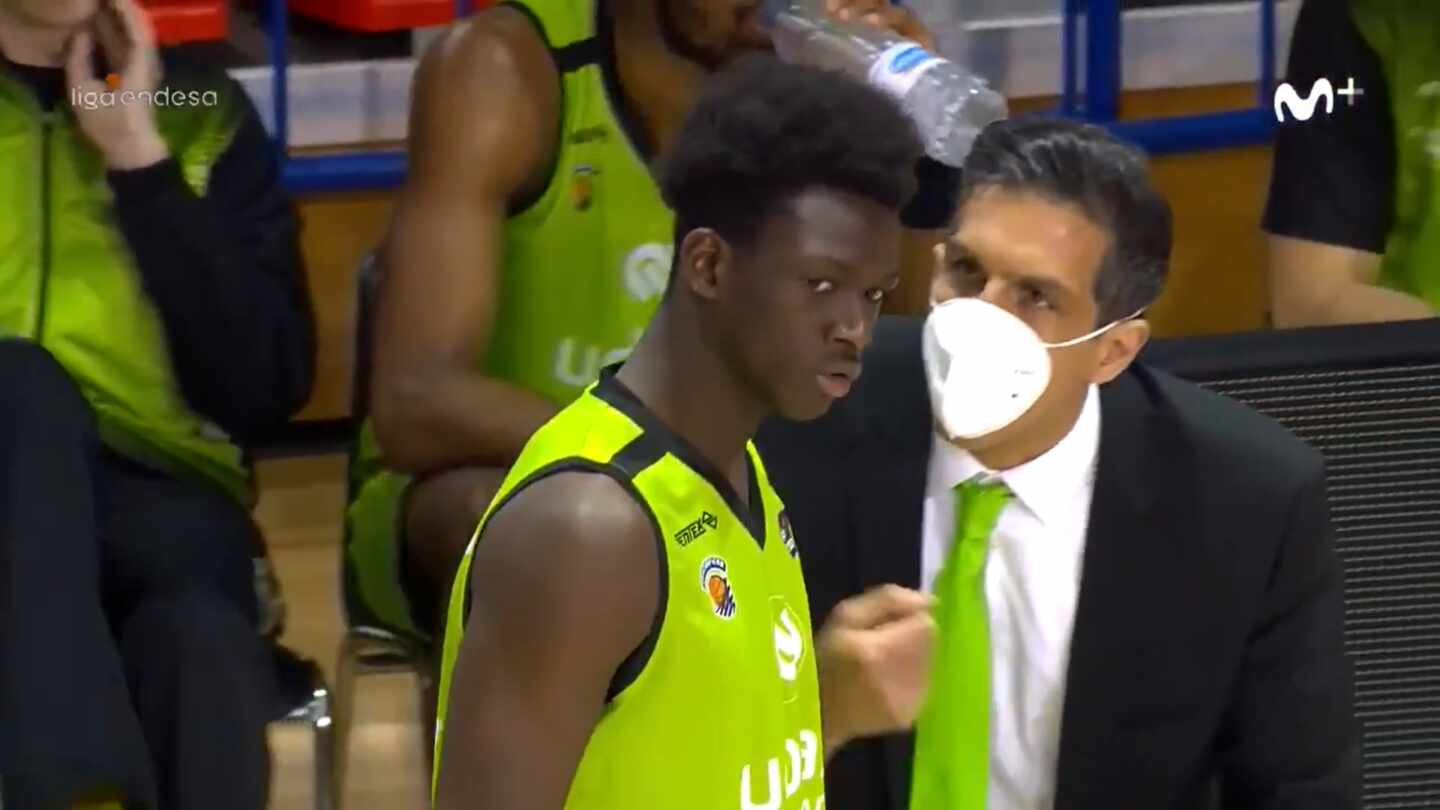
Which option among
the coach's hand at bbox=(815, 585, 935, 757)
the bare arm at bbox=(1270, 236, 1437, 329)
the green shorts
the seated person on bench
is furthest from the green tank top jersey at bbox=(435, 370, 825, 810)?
the bare arm at bbox=(1270, 236, 1437, 329)

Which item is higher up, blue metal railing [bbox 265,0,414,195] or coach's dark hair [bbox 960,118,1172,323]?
coach's dark hair [bbox 960,118,1172,323]

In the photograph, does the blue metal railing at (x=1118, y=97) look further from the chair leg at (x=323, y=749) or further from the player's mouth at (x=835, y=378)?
the player's mouth at (x=835, y=378)

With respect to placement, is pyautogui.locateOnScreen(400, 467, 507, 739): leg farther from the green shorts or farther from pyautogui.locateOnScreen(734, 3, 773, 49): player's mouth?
pyautogui.locateOnScreen(734, 3, 773, 49): player's mouth

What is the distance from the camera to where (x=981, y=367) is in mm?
1961

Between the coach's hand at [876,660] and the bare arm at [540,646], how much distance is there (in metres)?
Result: 0.28

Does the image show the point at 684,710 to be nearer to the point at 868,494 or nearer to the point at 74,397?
the point at 868,494

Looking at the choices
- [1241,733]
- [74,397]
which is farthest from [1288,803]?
[74,397]

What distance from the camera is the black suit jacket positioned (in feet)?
6.57

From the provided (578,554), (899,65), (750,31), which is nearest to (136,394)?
(750,31)

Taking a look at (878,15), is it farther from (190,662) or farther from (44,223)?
(190,662)

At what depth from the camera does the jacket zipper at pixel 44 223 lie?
240 centimetres

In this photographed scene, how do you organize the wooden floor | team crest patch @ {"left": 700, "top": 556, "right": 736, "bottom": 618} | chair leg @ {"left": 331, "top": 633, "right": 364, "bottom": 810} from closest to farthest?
1. team crest patch @ {"left": 700, "top": 556, "right": 736, "bottom": 618}
2. chair leg @ {"left": 331, "top": 633, "right": 364, "bottom": 810}
3. the wooden floor

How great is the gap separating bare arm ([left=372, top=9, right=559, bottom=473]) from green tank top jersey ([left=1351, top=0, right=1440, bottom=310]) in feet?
3.40

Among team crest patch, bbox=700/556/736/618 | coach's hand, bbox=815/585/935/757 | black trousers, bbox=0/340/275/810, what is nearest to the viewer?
team crest patch, bbox=700/556/736/618
